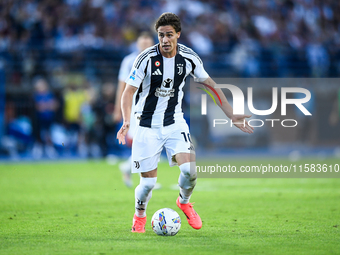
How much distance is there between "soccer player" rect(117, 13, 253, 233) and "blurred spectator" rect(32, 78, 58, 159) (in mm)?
11355

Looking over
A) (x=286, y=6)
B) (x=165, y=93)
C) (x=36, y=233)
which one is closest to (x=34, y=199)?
(x=36, y=233)

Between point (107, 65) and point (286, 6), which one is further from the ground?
point (286, 6)

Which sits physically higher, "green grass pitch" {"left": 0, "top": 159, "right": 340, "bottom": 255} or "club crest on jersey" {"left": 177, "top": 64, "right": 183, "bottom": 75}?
"club crest on jersey" {"left": 177, "top": 64, "right": 183, "bottom": 75}

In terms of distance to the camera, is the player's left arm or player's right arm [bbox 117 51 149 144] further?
the player's left arm

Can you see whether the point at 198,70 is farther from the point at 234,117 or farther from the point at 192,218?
the point at 192,218

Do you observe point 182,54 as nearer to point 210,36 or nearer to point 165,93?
point 165,93

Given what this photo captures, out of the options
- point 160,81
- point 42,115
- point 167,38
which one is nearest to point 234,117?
point 160,81

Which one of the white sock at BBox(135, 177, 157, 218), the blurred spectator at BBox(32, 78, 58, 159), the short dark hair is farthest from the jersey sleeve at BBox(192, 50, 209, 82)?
the blurred spectator at BBox(32, 78, 58, 159)

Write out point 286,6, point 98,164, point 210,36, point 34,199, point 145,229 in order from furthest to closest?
point 286,6 → point 210,36 → point 98,164 → point 34,199 → point 145,229

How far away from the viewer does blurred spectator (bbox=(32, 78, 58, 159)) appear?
54.2 feet

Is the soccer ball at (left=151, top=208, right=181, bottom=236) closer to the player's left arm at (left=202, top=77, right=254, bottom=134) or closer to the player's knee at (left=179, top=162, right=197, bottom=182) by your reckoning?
the player's knee at (left=179, top=162, right=197, bottom=182)

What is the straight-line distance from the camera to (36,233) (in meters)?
5.46

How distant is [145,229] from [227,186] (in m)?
4.81

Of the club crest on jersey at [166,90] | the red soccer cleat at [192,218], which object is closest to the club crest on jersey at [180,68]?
the club crest on jersey at [166,90]
